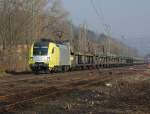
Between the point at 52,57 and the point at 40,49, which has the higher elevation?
the point at 40,49

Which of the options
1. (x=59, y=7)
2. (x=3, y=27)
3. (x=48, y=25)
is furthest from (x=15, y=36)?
(x=59, y=7)

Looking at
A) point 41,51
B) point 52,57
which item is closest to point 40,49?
point 41,51

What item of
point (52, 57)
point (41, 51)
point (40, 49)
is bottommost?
point (52, 57)

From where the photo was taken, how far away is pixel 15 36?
61.1m

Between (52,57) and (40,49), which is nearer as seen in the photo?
(40,49)

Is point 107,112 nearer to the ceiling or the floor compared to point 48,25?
nearer to the floor

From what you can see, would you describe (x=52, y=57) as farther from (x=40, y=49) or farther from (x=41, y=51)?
(x=40, y=49)

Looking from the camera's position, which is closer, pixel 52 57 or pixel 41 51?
pixel 41 51

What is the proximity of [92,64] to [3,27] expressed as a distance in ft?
58.8

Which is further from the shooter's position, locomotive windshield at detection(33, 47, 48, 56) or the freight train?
locomotive windshield at detection(33, 47, 48, 56)

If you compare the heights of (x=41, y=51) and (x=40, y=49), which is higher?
(x=40, y=49)

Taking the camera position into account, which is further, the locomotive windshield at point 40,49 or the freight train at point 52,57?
the locomotive windshield at point 40,49

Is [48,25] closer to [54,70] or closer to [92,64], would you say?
[92,64]

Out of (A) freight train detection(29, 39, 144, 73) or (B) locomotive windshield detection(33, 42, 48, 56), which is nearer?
(A) freight train detection(29, 39, 144, 73)
